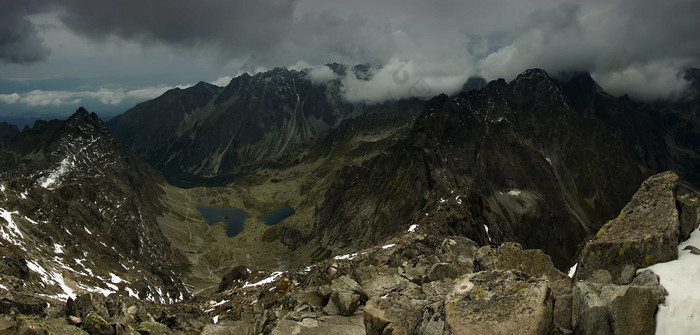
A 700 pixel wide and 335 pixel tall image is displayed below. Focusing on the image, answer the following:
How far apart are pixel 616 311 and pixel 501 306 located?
139 inches

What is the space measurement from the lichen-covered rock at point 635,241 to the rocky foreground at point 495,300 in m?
0.04

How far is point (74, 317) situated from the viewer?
72.3 ft

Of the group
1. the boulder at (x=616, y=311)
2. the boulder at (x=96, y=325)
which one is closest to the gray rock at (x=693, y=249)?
the boulder at (x=616, y=311)

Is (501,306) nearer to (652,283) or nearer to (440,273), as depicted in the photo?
(652,283)

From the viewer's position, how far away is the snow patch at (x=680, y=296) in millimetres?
11359

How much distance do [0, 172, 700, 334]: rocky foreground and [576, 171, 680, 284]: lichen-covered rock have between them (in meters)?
0.04

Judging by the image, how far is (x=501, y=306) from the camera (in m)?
12.5

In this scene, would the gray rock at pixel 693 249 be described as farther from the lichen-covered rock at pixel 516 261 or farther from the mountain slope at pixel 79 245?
the mountain slope at pixel 79 245

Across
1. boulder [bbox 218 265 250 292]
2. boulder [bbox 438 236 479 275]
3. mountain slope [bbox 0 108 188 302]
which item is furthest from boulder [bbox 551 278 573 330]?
boulder [bbox 218 265 250 292]

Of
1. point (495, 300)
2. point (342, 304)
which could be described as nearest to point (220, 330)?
point (342, 304)

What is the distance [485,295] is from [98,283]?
233 ft

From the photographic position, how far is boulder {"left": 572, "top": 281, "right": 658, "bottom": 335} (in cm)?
1180

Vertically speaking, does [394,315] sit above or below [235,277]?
above

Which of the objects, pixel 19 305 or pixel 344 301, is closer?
pixel 344 301
